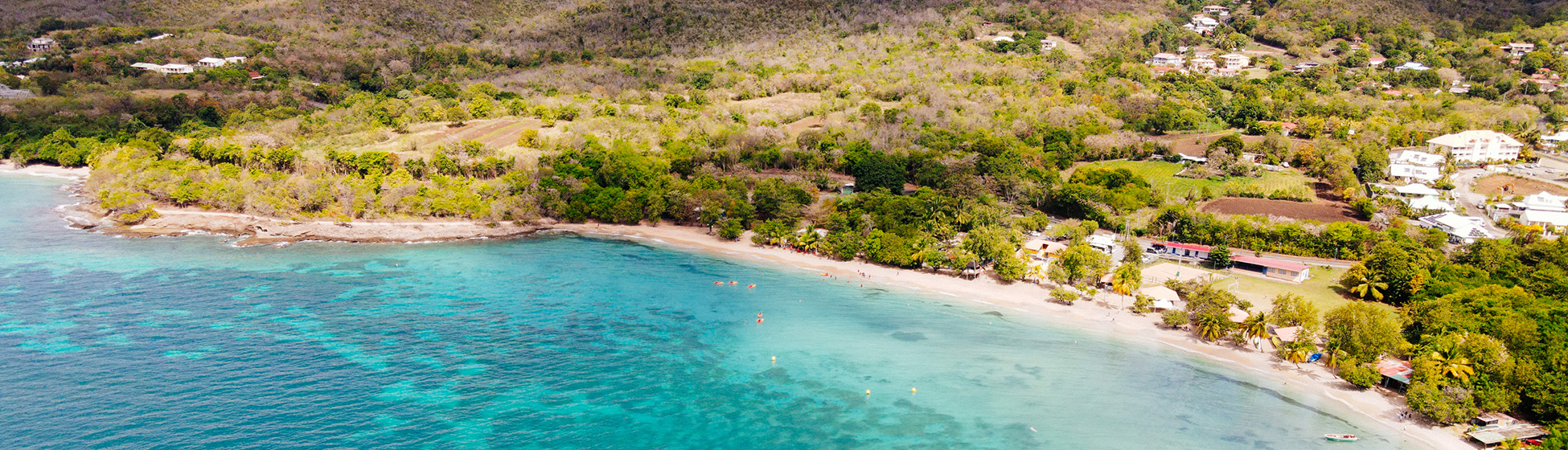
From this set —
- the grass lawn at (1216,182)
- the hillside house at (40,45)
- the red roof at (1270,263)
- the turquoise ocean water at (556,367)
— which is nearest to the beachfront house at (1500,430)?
the turquoise ocean water at (556,367)

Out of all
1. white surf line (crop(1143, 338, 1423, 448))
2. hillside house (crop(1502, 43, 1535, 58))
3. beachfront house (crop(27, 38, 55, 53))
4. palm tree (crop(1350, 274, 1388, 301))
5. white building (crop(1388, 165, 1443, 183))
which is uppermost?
hillside house (crop(1502, 43, 1535, 58))

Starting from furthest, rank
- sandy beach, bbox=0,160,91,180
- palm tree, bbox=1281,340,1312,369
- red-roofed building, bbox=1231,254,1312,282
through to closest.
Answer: sandy beach, bbox=0,160,91,180, red-roofed building, bbox=1231,254,1312,282, palm tree, bbox=1281,340,1312,369

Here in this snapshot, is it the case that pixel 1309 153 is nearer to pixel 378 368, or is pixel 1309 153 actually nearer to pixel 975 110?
pixel 975 110

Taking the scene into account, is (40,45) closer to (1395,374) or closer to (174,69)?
(174,69)

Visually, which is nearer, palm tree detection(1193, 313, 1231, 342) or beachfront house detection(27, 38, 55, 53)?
palm tree detection(1193, 313, 1231, 342)

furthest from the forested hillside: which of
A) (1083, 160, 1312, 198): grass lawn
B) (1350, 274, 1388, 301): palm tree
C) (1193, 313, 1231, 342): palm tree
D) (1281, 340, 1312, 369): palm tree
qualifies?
(1281, 340, 1312, 369): palm tree

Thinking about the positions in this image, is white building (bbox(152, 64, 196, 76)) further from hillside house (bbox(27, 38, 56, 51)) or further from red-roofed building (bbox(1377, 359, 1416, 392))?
red-roofed building (bbox(1377, 359, 1416, 392))

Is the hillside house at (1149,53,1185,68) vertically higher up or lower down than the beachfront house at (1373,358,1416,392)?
higher up
